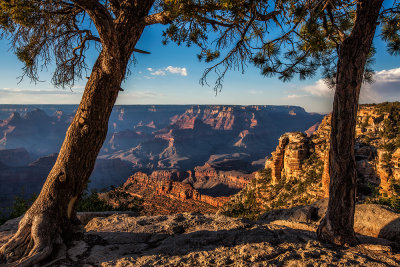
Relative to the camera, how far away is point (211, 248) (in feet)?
10.1

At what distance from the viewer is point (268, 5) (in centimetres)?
414

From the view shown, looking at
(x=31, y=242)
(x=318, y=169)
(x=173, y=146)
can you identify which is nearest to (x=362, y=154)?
(x=318, y=169)

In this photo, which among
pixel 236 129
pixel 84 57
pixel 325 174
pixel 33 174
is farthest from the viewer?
pixel 236 129

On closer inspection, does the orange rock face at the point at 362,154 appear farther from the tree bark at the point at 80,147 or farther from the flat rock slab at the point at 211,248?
the tree bark at the point at 80,147

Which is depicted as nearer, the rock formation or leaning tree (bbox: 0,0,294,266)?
leaning tree (bbox: 0,0,294,266)

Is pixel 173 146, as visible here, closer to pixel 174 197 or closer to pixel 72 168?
pixel 174 197

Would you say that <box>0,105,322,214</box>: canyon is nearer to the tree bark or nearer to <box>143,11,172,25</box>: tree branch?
the tree bark

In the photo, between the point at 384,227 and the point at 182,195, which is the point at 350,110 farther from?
the point at 182,195

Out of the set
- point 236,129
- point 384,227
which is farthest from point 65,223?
point 236,129

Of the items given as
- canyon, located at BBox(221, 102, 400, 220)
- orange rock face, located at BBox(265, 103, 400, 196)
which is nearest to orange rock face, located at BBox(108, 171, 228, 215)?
canyon, located at BBox(221, 102, 400, 220)

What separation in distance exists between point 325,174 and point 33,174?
8935 centimetres

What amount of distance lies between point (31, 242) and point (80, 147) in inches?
53.3

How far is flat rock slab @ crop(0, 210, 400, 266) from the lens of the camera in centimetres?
270

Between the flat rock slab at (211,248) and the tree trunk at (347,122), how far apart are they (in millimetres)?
323
